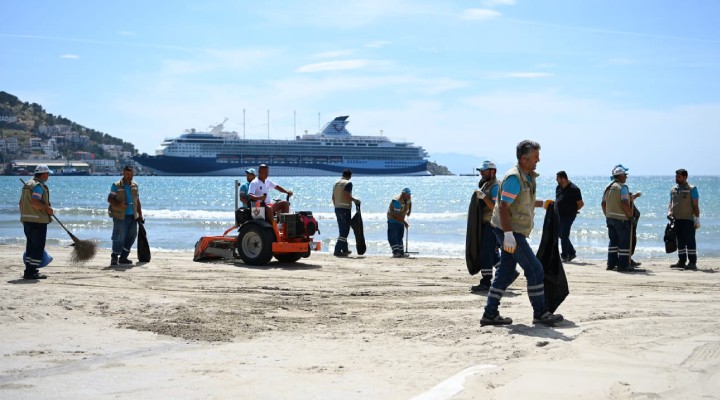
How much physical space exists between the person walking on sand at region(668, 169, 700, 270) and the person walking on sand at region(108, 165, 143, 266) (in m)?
7.93

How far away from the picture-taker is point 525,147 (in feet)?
19.7

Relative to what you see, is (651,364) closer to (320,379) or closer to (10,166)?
(320,379)

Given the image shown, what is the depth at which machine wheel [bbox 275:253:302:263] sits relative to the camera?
1187 centimetres

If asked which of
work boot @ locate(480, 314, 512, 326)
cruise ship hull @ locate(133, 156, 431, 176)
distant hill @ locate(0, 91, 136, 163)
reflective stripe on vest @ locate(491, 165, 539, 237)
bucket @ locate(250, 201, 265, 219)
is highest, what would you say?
distant hill @ locate(0, 91, 136, 163)

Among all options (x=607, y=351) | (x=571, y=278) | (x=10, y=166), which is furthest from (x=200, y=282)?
(x=10, y=166)

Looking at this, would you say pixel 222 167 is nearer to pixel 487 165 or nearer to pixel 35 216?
pixel 35 216

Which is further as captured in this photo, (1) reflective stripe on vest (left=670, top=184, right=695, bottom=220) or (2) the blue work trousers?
(1) reflective stripe on vest (left=670, top=184, right=695, bottom=220)

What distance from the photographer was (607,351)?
17.3 ft

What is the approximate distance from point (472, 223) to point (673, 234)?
5.61 metres

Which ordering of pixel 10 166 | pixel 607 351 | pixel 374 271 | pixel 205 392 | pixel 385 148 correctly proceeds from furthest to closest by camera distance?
pixel 10 166
pixel 385 148
pixel 374 271
pixel 607 351
pixel 205 392

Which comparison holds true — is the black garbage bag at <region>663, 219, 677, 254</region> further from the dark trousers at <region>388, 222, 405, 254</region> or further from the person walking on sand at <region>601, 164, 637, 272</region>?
the dark trousers at <region>388, 222, 405, 254</region>

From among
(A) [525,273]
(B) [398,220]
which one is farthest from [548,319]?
(B) [398,220]

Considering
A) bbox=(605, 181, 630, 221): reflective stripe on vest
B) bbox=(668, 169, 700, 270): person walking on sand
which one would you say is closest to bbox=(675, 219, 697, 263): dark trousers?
bbox=(668, 169, 700, 270): person walking on sand

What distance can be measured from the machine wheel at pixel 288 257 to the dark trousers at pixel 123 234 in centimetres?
214
